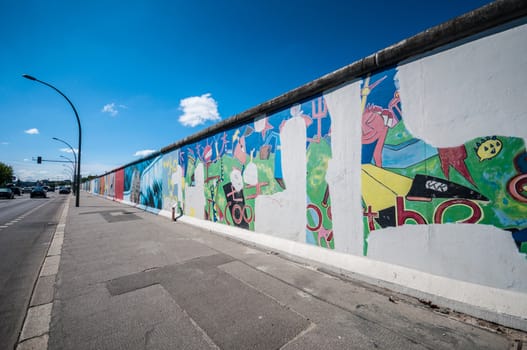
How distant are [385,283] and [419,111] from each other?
106 inches

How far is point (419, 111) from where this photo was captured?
10.4ft

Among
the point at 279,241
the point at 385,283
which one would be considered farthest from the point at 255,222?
the point at 385,283

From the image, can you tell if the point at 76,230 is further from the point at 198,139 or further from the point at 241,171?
the point at 241,171

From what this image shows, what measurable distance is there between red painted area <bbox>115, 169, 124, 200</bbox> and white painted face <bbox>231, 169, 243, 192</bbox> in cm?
1858

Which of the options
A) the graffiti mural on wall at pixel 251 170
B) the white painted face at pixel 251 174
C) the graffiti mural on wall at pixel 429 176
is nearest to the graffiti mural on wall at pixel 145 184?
the graffiti mural on wall at pixel 251 170

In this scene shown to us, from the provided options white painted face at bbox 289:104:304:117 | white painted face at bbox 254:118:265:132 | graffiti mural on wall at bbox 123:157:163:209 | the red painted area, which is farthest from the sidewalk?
the red painted area

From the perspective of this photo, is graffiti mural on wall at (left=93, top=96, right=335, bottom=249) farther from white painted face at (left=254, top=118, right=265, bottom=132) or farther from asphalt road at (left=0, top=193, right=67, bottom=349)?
asphalt road at (left=0, top=193, right=67, bottom=349)

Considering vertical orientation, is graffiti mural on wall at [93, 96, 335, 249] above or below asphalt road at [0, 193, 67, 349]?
above

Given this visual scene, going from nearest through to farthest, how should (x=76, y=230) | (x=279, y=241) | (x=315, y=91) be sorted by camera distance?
(x=315, y=91) < (x=279, y=241) < (x=76, y=230)

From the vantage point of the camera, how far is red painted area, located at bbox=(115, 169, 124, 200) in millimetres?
20525

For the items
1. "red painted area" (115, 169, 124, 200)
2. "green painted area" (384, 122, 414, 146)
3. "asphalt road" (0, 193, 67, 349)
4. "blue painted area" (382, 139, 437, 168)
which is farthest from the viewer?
"red painted area" (115, 169, 124, 200)

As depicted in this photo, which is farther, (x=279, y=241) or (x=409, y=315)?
(x=279, y=241)

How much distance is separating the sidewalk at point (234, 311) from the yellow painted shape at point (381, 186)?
1374 mm

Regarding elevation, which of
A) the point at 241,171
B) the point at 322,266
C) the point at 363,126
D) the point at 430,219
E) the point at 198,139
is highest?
the point at 198,139
